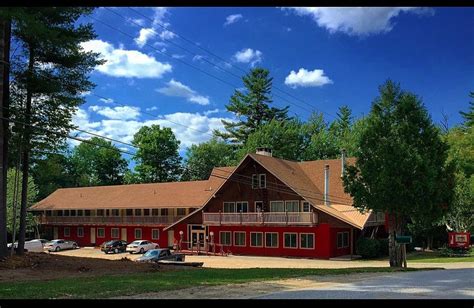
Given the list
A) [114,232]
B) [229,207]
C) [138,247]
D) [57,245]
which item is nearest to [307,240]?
[229,207]

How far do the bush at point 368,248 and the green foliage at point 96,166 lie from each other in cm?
5438

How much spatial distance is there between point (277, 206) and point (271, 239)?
2.72 metres

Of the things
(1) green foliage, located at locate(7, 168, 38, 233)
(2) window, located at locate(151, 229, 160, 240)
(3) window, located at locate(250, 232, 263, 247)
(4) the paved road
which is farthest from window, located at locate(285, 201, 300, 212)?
(4) the paved road

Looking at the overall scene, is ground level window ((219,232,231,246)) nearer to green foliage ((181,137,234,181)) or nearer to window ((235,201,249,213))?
window ((235,201,249,213))

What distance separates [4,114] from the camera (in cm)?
2439

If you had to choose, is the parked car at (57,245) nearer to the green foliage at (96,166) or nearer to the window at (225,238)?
the window at (225,238)

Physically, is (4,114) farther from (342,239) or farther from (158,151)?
(158,151)

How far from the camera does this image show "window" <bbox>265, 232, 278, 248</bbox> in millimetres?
40425

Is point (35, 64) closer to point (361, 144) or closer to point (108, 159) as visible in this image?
point (361, 144)

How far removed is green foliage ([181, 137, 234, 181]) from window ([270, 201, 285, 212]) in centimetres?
2291

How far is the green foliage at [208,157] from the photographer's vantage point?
215 ft

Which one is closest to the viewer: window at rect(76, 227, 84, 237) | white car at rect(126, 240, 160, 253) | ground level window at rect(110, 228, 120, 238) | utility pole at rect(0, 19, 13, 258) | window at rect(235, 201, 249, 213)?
utility pole at rect(0, 19, 13, 258)
